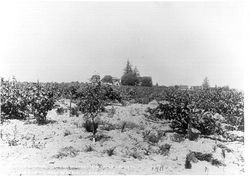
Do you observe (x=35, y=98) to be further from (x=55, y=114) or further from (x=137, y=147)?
(x=137, y=147)

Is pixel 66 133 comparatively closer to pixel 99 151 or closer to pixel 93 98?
pixel 93 98

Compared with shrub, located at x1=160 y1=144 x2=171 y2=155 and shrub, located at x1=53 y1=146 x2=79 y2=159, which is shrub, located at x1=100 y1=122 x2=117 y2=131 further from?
shrub, located at x1=160 y1=144 x2=171 y2=155

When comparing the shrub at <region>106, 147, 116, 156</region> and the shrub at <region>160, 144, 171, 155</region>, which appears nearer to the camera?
the shrub at <region>106, 147, 116, 156</region>

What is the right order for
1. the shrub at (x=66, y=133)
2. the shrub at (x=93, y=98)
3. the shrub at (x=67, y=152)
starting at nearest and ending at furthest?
the shrub at (x=67, y=152) → the shrub at (x=93, y=98) → the shrub at (x=66, y=133)

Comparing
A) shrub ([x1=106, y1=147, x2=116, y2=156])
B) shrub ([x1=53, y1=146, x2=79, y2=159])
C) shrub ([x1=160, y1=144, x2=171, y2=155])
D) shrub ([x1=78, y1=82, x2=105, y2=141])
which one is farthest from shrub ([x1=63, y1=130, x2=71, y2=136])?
shrub ([x1=160, y1=144, x2=171, y2=155])

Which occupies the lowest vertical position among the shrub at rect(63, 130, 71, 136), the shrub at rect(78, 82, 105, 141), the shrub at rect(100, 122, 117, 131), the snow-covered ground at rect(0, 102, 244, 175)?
the snow-covered ground at rect(0, 102, 244, 175)

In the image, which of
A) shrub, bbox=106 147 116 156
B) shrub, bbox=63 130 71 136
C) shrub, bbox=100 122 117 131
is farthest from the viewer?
shrub, bbox=100 122 117 131

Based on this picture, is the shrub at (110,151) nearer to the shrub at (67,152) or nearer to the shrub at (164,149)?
the shrub at (67,152)

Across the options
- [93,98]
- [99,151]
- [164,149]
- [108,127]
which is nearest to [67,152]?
[99,151]

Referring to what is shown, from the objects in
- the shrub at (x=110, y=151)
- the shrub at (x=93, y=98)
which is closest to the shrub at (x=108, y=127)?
the shrub at (x=93, y=98)
